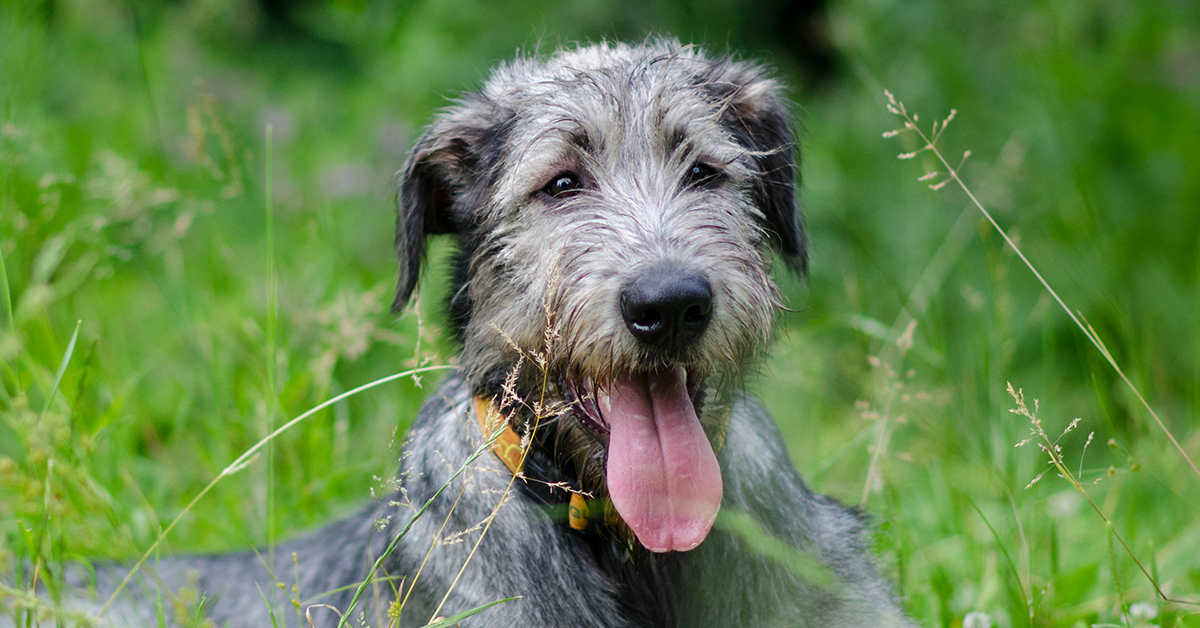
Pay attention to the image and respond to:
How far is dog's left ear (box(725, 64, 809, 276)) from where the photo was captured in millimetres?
3471

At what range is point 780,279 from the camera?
3.96 metres

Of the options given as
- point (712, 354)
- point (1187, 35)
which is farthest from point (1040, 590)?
point (1187, 35)

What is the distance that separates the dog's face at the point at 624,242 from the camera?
267 centimetres

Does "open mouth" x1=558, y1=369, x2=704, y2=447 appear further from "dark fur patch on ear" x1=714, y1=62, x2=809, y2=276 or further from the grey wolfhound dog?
"dark fur patch on ear" x1=714, y1=62, x2=809, y2=276

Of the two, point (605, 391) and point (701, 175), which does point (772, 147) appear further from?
point (605, 391)

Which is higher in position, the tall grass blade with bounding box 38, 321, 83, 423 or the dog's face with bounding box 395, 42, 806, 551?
the dog's face with bounding box 395, 42, 806, 551

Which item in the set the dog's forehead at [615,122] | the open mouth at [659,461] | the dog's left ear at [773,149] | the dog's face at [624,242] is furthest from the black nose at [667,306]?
the dog's left ear at [773,149]

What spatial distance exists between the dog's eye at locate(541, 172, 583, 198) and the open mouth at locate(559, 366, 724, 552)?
0.69 metres

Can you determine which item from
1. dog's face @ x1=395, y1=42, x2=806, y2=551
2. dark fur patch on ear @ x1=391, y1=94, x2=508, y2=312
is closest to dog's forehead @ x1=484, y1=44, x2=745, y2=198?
dog's face @ x1=395, y1=42, x2=806, y2=551

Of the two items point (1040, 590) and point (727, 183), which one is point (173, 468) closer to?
point (727, 183)

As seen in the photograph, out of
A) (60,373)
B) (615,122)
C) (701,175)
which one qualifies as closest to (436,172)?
(615,122)

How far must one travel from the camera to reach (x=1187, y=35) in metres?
6.91

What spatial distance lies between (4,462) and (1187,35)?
779cm

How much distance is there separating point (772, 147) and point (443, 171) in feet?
4.12
